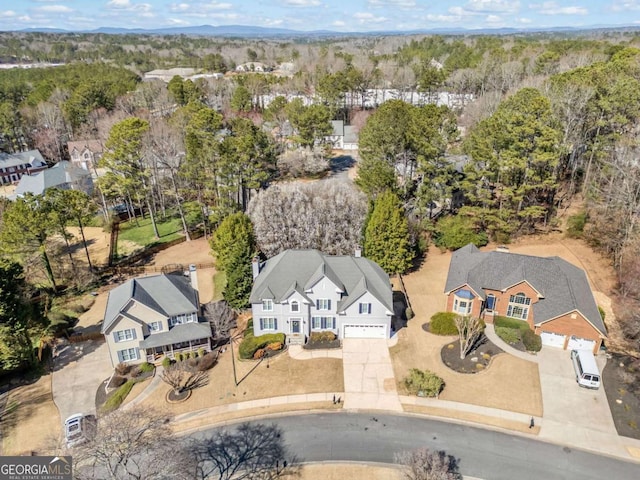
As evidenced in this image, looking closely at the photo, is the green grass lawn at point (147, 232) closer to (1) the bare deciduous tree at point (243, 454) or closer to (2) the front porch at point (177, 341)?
(2) the front porch at point (177, 341)

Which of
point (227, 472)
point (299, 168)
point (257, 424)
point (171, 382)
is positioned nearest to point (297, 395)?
point (257, 424)

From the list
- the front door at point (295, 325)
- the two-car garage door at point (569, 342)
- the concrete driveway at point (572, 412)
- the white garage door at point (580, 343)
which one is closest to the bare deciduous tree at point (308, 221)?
the front door at point (295, 325)

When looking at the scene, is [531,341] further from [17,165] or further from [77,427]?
[17,165]

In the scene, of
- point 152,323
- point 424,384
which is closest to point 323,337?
point 424,384

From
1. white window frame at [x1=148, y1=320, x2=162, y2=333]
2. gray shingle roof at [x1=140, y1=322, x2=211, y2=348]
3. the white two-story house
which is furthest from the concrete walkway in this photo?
white window frame at [x1=148, y1=320, x2=162, y2=333]

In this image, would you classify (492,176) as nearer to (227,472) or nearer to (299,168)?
(299,168)

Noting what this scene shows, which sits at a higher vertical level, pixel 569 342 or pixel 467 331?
pixel 467 331

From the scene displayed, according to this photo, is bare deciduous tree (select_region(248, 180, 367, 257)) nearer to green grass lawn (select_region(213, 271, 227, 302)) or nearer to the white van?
green grass lawn (select_region(213, 271, 227, 302))
